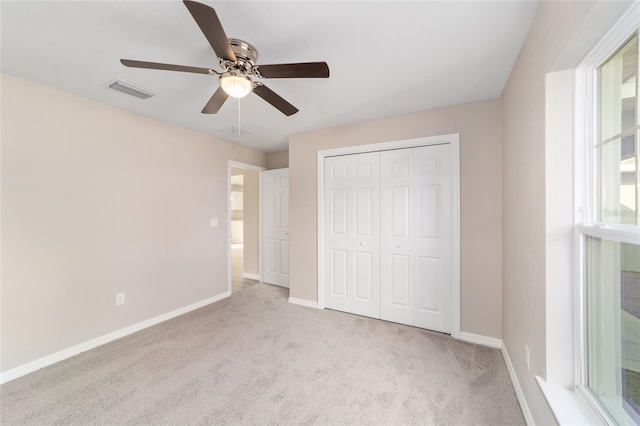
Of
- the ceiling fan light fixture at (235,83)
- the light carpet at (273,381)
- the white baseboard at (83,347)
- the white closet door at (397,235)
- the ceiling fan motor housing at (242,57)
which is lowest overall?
the light carpet at (273,381)

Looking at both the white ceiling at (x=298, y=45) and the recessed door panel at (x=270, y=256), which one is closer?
the white ceiling at (x=298, y=45)

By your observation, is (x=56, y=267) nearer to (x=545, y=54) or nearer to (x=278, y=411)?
(x=278, y=411)

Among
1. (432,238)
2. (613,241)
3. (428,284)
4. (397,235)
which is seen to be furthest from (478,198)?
(613,241)

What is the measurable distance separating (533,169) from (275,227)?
3583 mm

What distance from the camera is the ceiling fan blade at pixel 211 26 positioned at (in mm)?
942

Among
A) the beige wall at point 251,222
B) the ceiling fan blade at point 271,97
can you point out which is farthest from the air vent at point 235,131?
the ceiling fan blade at point 271,97

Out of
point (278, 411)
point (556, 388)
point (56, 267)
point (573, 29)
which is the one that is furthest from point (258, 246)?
point (573, 29)

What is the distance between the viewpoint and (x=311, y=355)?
2180 millimetres

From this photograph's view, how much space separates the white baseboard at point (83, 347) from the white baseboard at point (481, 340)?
325 centimetres

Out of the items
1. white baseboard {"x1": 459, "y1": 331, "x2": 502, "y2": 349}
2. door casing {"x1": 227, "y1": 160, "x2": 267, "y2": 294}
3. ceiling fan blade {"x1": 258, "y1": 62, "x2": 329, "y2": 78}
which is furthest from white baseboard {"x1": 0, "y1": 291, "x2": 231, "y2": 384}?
white baseboard {"x1": 459, "y1": 331, "x2": 502, "y2": 349}

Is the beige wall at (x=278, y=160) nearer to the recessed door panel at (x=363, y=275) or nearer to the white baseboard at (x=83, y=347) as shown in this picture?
the recessed door panel at (x=363, y=275)

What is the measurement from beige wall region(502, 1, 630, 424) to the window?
4.9 inches

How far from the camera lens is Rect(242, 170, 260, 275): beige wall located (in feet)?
15.3

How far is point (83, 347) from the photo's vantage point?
227 centimetres
